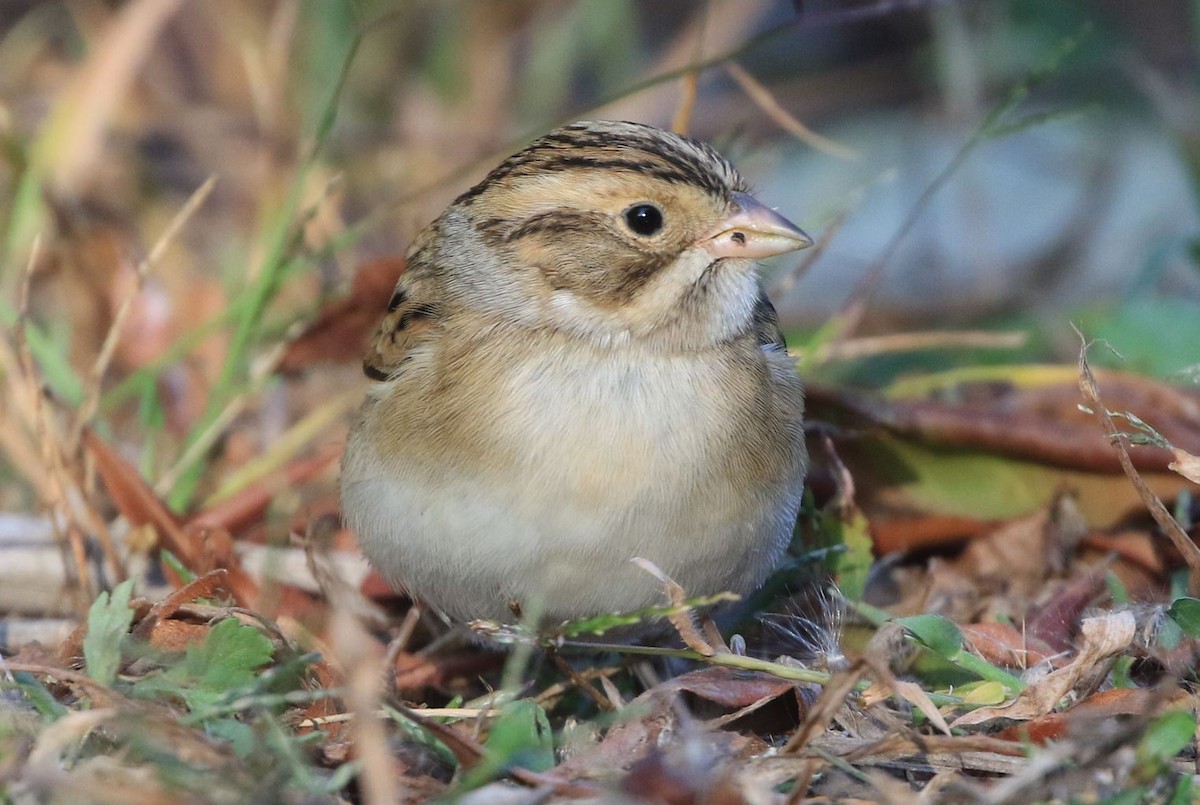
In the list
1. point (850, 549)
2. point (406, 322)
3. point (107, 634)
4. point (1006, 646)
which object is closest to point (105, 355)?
point (406, 322)

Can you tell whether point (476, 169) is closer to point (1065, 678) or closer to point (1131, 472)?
point (1131, 472)

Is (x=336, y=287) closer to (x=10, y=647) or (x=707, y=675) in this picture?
(x=10, y=647)

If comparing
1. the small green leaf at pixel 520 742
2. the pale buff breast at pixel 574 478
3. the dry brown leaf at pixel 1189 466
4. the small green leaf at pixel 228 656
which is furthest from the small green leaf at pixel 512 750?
the dry brown leaf at pixel 1189 466

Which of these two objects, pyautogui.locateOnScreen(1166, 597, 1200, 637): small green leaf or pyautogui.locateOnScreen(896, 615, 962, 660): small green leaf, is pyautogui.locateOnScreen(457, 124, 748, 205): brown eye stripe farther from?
pyautogui.locateOnScreen(1166, 597, 1200, 637): small green leaf

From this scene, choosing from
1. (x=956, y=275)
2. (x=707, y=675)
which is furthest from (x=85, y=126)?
(x=956, y=275)

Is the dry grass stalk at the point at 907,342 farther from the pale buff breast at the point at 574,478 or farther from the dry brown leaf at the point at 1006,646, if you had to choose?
the pale buff breast at the point at 574,478
